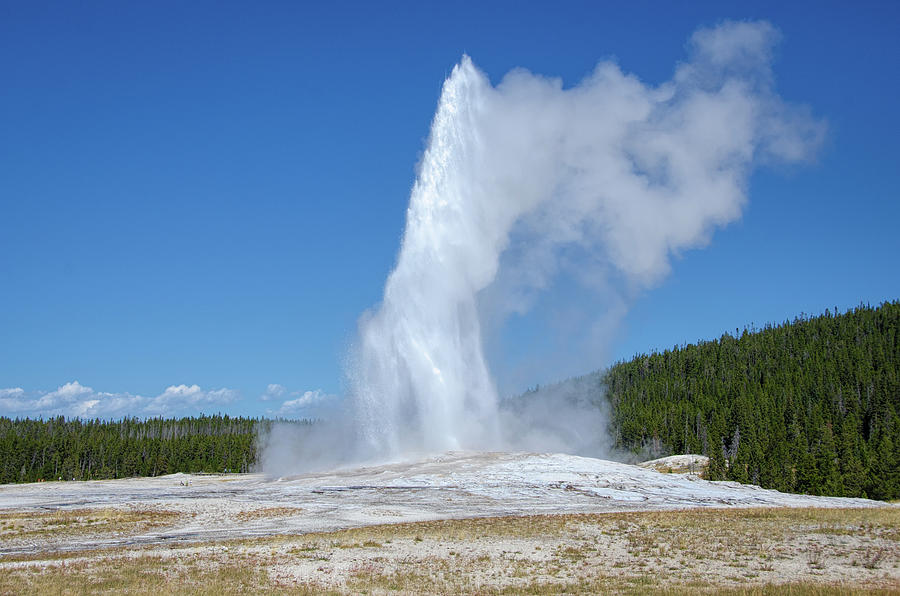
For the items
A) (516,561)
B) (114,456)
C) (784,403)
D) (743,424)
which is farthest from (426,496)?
(114,456)

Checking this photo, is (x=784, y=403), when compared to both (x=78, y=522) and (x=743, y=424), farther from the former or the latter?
(x=78, y=522)

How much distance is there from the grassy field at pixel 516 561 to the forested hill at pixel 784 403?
4077cm

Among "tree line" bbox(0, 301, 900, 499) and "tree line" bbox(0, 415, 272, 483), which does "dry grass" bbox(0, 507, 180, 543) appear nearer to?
"tree line" bbox(0, 301, 900, 499)

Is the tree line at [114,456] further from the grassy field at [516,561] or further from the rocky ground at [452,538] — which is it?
the grassy field at [516,561]

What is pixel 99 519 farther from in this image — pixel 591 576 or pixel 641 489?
pixel 641 489

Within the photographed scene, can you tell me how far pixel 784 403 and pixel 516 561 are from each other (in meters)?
100.0

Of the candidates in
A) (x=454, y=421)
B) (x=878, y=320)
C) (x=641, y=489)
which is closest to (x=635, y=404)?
(x=878, y=320)

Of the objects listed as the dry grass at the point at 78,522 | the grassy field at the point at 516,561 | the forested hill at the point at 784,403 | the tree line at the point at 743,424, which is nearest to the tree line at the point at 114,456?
the tree line at the point at 743,424

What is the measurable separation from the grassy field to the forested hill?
40772 mm

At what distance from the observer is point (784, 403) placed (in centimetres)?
11012

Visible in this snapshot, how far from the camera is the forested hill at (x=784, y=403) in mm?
69562

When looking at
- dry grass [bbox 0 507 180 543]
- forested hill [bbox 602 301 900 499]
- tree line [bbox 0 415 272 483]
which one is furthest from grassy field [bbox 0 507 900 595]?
tree line [bbox 0 415 272 483]

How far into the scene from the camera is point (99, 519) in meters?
36.4

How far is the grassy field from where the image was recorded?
763 inches
